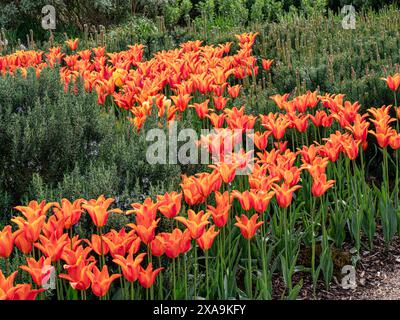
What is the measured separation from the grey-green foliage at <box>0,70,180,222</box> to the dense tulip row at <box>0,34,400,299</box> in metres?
0.14

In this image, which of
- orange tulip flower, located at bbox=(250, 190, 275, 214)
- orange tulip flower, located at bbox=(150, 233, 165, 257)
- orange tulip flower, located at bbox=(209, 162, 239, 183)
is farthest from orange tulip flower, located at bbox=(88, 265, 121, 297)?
orange tulip flower, located at bbox=(209, 162, 239, 183)

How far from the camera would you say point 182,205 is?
361 centimetres

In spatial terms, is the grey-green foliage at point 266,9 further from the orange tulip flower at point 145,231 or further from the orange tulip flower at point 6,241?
the orange tulip flower at point 6,241

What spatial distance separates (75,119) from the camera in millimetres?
4141

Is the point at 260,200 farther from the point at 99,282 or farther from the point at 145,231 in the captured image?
the point at 99,282

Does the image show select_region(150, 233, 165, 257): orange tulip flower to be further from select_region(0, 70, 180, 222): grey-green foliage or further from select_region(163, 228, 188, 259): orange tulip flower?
select_region(0, 70, 180, 222): grey-green foliage

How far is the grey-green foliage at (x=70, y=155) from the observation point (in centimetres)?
353

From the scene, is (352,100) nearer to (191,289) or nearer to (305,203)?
(305,203)

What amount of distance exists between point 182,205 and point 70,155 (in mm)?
784

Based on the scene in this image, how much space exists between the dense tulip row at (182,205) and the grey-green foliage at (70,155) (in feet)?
0.47

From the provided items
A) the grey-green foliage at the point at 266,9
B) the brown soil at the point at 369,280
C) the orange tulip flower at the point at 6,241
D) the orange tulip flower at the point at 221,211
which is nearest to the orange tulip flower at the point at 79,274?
the orange tulip flower at the point at 6,241

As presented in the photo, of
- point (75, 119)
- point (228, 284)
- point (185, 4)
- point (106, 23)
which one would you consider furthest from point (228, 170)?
point (185, 4)

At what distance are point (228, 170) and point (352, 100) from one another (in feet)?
7.44

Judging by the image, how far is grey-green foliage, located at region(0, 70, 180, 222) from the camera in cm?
353
